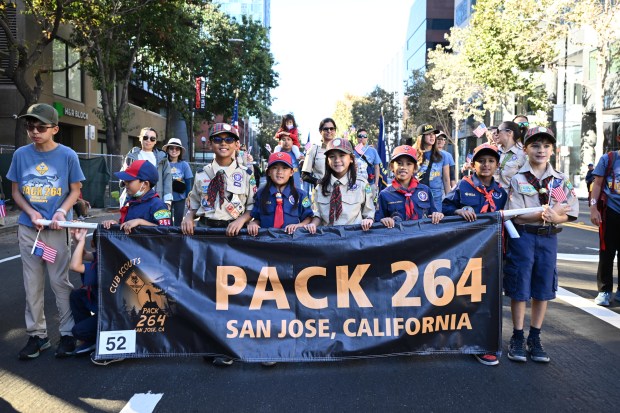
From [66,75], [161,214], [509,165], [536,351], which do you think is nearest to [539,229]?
[536,351]

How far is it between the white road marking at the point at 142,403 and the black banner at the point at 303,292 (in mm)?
594

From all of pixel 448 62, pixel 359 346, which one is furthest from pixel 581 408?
pixel 448 62

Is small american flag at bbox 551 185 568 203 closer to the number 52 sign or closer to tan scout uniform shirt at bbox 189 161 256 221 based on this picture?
tan scout uniform shirt at bbox 189 161 256 221

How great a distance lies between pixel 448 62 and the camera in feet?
147

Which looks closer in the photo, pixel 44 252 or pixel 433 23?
pixel 44 252

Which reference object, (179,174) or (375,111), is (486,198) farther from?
(375,111)

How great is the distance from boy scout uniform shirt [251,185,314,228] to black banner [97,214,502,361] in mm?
522

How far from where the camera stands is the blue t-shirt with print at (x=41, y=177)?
4.73 metres

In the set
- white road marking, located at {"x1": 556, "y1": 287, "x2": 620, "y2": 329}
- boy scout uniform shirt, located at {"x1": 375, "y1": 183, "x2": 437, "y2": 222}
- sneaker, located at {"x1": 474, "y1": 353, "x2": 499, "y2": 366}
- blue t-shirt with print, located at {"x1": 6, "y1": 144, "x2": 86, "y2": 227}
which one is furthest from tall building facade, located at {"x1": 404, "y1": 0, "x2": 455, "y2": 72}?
blue t-shirt with print, located at {"x1": 6, "y1": 144, "x2": 86, "y2": 227}

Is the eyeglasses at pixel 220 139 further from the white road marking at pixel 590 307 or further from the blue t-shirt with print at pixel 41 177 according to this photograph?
the white road marking at pixel 590 307

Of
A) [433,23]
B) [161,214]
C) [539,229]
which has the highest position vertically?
[433,23]

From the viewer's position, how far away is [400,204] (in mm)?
5246

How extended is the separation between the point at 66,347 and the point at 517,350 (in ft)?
12.2

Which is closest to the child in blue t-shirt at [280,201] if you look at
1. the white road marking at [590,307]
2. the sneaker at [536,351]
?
the sneaker at [536,351]
